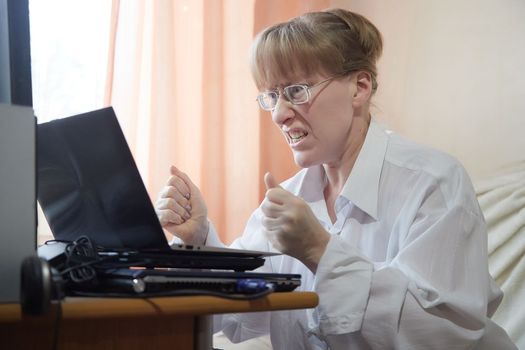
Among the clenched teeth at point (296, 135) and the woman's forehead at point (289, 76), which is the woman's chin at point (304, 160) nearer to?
the clenched teeth at point (296, 135)

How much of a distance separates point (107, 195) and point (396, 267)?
19.0 inches

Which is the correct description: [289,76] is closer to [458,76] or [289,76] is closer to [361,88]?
[361,88]

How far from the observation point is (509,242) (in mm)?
1477

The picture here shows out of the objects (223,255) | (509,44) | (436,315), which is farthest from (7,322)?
(509,44)

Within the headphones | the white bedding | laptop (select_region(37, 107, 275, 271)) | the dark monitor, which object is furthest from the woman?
the dark monitor

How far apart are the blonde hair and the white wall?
0.41 m

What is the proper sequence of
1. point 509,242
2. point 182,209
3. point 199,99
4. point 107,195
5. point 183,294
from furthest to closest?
point 199,99 → point 509,242 → point 182,209 → point 107,195 → point 183,294

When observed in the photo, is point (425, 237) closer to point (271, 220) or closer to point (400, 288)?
point (400, 288)

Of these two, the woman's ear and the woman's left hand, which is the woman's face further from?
the woman's left hand

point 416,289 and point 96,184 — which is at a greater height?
point 96,184

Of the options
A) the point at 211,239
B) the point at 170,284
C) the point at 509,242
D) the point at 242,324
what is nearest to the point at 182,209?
the point at 211,239

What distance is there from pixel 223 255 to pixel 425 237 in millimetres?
373

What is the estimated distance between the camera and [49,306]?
0.51 metres

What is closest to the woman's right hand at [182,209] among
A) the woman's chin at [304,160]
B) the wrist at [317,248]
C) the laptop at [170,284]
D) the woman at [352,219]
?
the woman at [352,219]
